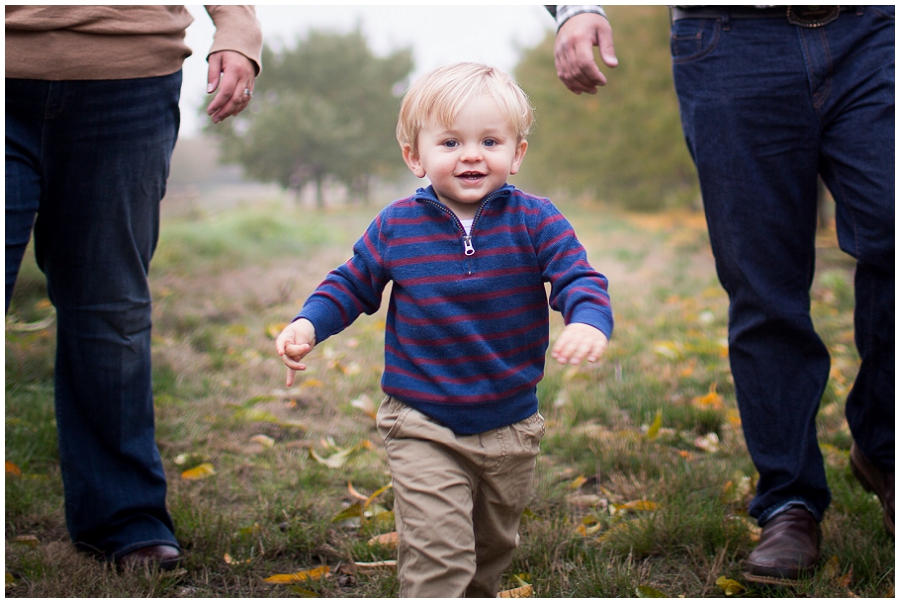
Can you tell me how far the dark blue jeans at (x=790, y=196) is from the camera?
6.69 feet

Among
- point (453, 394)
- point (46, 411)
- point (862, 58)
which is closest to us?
point (453, 394)

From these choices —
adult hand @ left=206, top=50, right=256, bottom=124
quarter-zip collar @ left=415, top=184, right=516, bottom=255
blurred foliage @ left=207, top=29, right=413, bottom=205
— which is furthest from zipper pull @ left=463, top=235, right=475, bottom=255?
blurred foliage @ left=207, top=29, right=413, bottom=205

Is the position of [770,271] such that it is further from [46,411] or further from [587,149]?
[587,149]

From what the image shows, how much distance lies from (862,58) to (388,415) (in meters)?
1.44

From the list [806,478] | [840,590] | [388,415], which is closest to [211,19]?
[388,415]

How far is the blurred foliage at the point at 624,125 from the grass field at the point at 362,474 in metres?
11.8

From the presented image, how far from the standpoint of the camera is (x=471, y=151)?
1.75 metres

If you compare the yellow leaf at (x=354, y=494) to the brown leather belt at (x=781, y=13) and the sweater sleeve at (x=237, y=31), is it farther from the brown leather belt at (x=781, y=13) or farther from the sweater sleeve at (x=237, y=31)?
the brown leather belt at (x=781, y=13)

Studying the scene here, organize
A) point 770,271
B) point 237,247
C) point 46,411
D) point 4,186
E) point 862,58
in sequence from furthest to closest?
point 237,247
point 46,411
point 770,271
point 862,58
point 4,186

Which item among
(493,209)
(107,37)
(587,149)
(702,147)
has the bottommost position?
(493,209)

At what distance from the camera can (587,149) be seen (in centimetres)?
2123

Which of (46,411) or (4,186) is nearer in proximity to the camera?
(4,186)

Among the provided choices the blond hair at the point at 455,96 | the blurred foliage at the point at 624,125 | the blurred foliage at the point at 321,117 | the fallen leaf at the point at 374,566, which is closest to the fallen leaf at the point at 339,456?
the fallen leaf at the point at 374,566

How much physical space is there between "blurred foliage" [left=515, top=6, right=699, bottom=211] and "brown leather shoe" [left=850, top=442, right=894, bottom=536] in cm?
1309
